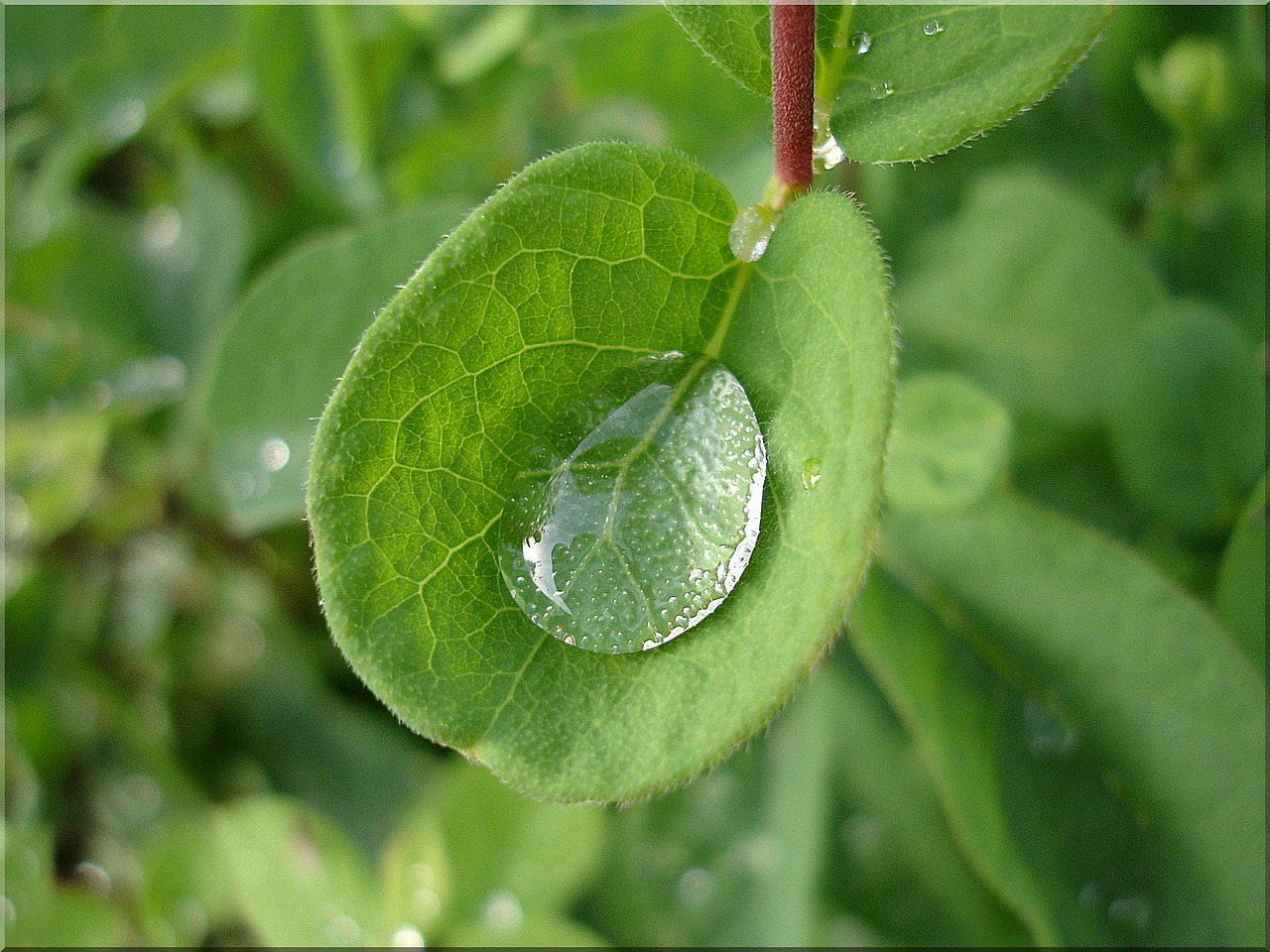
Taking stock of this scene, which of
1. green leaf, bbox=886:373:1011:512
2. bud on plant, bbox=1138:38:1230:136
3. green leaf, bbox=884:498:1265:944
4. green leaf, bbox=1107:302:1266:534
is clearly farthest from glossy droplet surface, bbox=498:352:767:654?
bud on plant, bbox=1138:38:1230:136

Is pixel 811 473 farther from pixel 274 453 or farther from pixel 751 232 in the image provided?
Result: pixel 274 453

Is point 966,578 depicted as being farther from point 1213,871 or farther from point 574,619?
point 574,619

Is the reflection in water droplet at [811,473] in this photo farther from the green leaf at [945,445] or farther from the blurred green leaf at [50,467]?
the blurred green leaf at [50,467]

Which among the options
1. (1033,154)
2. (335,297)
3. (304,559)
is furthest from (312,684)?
(1033,154)

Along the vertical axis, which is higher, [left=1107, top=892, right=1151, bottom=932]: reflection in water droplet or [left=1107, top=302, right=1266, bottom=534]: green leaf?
[left=1107, top=302, right=1266, bottom=534]: green leaf

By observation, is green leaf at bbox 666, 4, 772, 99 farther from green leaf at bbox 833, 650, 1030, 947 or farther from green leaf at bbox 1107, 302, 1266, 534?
green leaf at bbox 833, 650, 1030, 947

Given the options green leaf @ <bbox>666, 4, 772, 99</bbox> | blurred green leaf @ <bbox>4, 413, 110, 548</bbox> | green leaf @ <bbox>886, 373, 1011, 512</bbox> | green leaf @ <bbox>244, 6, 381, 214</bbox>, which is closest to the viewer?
green leaf @ <bbox>666, 4, 772, 99</bbox>

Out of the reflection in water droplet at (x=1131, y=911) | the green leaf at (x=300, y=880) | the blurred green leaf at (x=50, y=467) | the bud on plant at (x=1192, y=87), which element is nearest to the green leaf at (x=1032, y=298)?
the bud on plant at (x=1192, y=87)
